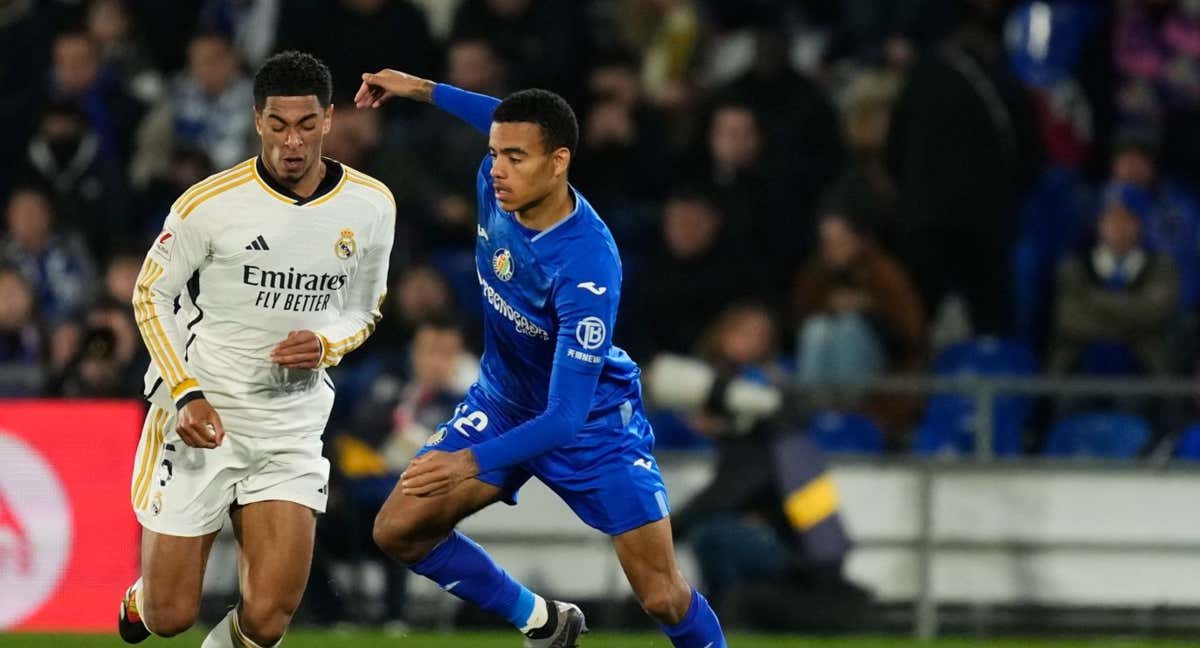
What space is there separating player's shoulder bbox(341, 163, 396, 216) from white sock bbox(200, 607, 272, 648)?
5.08ft

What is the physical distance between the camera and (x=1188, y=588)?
11977mm

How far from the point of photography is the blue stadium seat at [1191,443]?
12.2 meters

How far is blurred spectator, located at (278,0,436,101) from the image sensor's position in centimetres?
1457

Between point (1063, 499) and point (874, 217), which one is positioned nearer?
point (1063, 499)

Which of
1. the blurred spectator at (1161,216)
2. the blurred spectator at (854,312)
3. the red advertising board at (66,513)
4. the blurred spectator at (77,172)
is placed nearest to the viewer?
the red advertising board at (66,513)

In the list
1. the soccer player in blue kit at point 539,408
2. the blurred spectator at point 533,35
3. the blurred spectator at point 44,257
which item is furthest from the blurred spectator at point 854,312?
the soccer player in blue kit at point 539,408

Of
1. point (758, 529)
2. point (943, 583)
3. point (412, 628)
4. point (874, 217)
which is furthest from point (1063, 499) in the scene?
point (412, 628)

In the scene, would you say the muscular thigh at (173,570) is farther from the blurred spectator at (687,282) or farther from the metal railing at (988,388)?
the blurred spectator at (687,282)

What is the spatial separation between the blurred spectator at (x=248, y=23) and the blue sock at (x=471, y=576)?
24.1 ft

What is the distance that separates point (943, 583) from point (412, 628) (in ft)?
9.53

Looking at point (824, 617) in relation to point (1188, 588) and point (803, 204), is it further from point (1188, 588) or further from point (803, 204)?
point (803, 204)

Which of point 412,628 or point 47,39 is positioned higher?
point 47,39

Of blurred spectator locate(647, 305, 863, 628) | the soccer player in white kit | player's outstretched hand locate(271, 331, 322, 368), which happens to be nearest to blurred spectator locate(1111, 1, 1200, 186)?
blurred spectator locate(647, 305, 863, 628)

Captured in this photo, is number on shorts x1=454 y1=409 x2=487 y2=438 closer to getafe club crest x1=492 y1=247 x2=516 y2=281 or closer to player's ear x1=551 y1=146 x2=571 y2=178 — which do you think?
getafe club crest x1=492 y1=247 x2=516 y2=281
